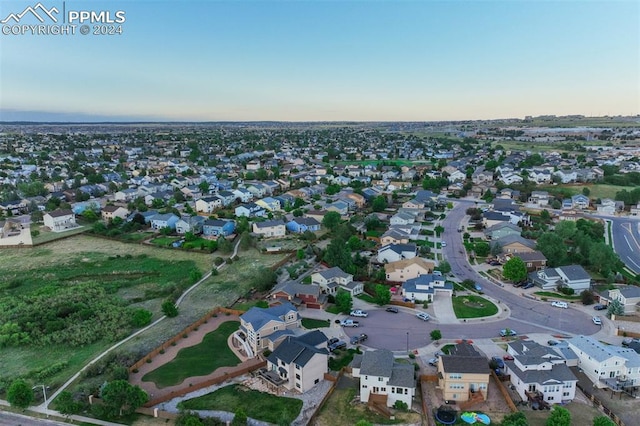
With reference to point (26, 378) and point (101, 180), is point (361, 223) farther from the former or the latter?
point (101, 180)

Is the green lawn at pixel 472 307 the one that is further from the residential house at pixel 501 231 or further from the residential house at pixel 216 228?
the residential house at pixel 216 228

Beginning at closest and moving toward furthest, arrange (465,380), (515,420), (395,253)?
(515,420)
(465,380)
(395,253)

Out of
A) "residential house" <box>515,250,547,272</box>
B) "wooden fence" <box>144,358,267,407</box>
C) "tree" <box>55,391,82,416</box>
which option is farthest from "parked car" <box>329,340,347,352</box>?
"residential house" <box>515,250,547,272</box>

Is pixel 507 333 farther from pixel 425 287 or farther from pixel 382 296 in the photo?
pixel 382 296

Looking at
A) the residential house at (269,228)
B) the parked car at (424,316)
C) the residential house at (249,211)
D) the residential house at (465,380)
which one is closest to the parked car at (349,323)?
the parked car at (424,316)

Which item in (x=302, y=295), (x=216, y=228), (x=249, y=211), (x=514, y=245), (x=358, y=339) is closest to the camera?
(x=358, y=339)

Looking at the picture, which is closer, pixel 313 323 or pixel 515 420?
pixel 515 420

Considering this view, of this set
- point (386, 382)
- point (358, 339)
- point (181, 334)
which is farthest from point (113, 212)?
point (386, 382)

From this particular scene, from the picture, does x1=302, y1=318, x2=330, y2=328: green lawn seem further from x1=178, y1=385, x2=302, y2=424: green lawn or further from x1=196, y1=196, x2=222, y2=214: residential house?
x1=196, y1=196, x2=222, y2=214: residential house
